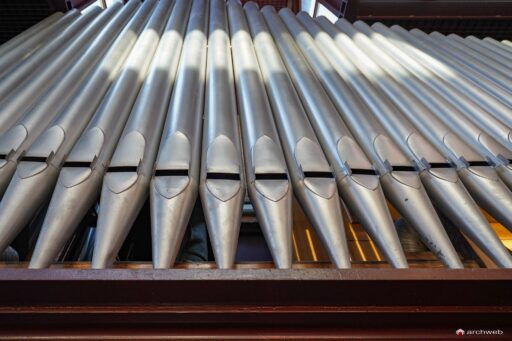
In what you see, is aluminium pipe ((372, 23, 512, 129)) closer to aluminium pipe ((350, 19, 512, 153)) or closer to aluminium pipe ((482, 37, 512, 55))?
aluminium pipe ((350, 19, 512, 153))

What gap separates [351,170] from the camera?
1.75m

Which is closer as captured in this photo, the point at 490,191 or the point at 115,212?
the point at 115,212

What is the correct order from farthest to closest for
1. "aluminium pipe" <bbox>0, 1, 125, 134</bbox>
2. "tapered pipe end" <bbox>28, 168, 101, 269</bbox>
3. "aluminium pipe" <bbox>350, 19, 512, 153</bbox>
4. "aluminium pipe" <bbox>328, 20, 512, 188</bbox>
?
"aluminium pipe" <bbox>350, 19, 512, 153</bbox> → "aluminium pipe" <bbox>0, 1, 125, 134</bbox> → "aluminium pipe" <bbox>328, 20, 512, 188</bbox> → "tapered pipe end" <bbox>28, 168, 101, 269</bbox>

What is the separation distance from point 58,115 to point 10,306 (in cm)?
109

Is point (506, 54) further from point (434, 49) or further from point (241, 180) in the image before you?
point (241, 180)

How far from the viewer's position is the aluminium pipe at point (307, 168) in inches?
57.9

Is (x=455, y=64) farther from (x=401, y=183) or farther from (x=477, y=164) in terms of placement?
(x=401, y=183)

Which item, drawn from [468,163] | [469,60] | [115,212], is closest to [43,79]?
[115,212]

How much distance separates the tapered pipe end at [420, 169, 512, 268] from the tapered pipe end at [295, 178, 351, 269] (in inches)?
16.6

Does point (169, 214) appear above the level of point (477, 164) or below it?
below

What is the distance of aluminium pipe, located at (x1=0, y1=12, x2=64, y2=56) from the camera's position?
10.8 ft

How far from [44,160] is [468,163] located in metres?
1.73

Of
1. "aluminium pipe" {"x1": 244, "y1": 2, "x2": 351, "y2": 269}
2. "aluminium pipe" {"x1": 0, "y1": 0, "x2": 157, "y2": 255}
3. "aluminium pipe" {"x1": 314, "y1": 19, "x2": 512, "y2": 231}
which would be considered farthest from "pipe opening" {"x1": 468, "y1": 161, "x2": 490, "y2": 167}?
"aluminium pipe" {"x1": 0, "y1": 0, "x2": 157, "y2": 255}

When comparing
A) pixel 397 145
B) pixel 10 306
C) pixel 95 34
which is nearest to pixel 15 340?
pixel 10 306
